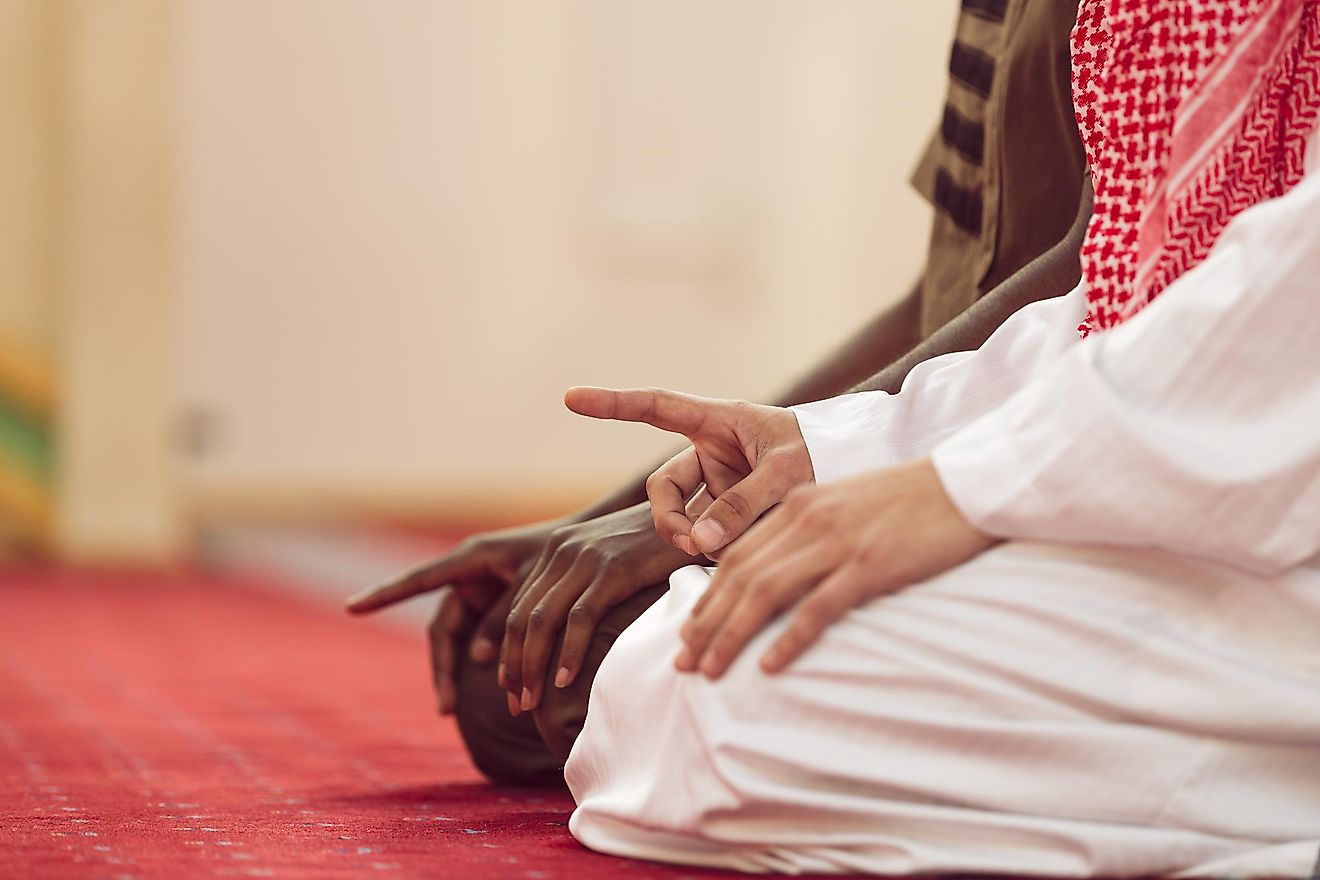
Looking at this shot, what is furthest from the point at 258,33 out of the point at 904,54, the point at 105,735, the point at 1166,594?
the point at 1166,594

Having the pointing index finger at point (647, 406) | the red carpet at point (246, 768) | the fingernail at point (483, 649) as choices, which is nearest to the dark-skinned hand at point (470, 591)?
the fingernail at point (483, 649)

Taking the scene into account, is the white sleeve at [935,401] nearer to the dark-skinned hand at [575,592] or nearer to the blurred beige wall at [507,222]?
the dark-skinned hand at [575,592]

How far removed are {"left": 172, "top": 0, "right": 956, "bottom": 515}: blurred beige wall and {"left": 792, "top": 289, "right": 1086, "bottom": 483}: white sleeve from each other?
5.27 metres

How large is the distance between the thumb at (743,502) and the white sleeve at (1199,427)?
25 cm

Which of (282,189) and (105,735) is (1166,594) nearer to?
(105,735)

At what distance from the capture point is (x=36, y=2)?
621 cm

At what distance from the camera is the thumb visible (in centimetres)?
→ 131

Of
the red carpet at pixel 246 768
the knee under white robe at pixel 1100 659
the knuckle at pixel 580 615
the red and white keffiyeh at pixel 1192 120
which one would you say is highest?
the red and white keffiyeh at pixel 1192 120

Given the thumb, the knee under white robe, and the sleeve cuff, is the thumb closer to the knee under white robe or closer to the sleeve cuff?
the sleeve cuff

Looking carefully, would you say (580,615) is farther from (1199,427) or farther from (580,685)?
(1199,427)

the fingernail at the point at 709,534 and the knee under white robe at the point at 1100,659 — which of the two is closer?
the knee under white robe at the point at 1100,659

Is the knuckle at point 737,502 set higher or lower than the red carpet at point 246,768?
higher

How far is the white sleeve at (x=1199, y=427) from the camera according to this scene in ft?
3.45

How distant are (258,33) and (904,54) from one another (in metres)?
2.57
